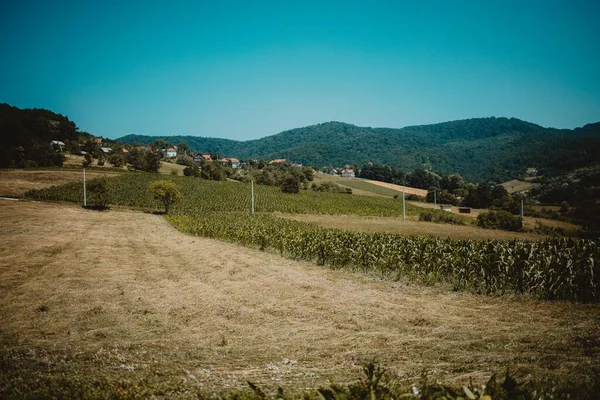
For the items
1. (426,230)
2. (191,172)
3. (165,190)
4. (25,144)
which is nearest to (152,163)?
(191,172)

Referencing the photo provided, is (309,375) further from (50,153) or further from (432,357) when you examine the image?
(50,153)

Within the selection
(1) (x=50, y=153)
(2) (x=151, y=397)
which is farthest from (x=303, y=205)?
(1) (x=50, y=153)

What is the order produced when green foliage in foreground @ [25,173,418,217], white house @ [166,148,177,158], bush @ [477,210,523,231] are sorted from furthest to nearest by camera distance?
1. white house @ [166,148,177,158]
2. green foliage in foreground @ [25,173,418,217]
3. bush @ [477,210,523,231]

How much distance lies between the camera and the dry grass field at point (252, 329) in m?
5.95

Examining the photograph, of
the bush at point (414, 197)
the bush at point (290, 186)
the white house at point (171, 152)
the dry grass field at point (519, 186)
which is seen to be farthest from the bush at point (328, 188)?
the white house at point (171, 152)

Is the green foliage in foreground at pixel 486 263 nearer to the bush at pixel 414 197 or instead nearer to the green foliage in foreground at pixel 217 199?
the green foliage in foreground at pixel 217 199

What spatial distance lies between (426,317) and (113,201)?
57858 millimetres

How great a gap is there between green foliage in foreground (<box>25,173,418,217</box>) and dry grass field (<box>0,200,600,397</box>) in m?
40.6

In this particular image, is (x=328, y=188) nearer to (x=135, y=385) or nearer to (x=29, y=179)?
(x=29, y=179)

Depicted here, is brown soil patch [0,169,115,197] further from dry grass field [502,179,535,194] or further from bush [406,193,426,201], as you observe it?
dry grass field [502,179,535,194]

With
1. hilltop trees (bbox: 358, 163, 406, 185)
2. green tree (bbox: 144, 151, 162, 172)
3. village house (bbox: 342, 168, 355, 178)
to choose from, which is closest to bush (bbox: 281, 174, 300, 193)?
green tree (bbox: 144, 151, 162, 172)

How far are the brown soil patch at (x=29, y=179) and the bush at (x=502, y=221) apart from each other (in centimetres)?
7344

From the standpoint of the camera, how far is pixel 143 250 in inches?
845

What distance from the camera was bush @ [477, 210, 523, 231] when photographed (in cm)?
4773
